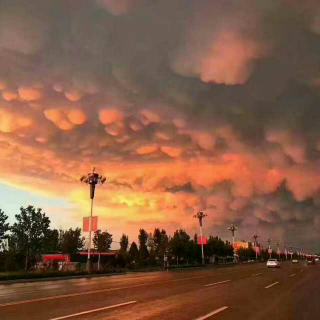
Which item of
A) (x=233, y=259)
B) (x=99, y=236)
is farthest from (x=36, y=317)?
(x=233, y=259)

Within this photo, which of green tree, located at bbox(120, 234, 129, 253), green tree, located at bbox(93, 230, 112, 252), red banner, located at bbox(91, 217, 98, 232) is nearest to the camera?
red banner, located at bbox(91, 217, 98, 232)

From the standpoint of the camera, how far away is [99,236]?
95375 mm

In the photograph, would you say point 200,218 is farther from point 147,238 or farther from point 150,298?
point 150,298

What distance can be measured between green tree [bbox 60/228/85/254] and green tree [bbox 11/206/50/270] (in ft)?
175

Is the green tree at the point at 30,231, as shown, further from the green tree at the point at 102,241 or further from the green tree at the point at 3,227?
the green tree at the point at 102,241

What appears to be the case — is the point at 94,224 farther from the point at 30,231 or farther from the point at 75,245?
the point at 75,245

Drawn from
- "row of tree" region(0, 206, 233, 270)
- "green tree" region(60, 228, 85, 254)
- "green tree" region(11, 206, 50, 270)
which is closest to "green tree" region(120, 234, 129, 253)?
"row of tree" region(0, 206, 233, 270)

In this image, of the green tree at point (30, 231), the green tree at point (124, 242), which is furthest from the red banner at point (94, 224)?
the green tree at point (124, 242)

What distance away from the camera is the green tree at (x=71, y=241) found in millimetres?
97812

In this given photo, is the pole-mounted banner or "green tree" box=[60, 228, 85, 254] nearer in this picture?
the pole-mounted banner

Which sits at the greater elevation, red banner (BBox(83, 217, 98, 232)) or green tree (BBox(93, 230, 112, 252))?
green tree (BBox(93, 230, 112, 252))

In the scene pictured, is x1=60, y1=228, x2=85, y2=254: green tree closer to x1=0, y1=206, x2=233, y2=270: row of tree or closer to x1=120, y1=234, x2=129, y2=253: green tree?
x1=0, y1=206, x2=233, y2=270: row of tree

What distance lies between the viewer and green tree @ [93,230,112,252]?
93.7 metres

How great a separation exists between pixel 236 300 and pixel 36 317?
7999mm
